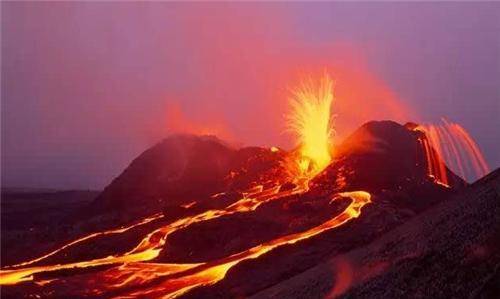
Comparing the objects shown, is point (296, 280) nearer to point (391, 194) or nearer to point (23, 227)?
point (391, 194)

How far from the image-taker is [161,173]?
403 ft

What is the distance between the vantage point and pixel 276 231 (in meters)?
70.8

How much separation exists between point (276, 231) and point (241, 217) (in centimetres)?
591

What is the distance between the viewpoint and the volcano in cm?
3534

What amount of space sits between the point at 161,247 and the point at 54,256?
13.2 meters

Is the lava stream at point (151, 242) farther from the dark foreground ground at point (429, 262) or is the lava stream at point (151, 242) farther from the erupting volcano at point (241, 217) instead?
the dark foreground ground at point (429, 262)

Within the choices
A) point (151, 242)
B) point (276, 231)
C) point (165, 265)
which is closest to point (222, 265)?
point (165, 265)

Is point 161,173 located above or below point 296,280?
above

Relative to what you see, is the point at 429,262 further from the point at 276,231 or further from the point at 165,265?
the point at 276,231

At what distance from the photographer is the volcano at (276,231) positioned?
116 ft

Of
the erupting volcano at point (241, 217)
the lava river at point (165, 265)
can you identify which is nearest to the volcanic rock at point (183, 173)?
the erupting volcano at point (241, 217)

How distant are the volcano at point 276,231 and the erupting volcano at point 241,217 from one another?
214 mm

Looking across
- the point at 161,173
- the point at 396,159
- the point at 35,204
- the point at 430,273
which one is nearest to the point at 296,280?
the point at 430,273

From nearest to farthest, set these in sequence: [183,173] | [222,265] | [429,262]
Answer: [429,262]
[222,265]
[183,173]
